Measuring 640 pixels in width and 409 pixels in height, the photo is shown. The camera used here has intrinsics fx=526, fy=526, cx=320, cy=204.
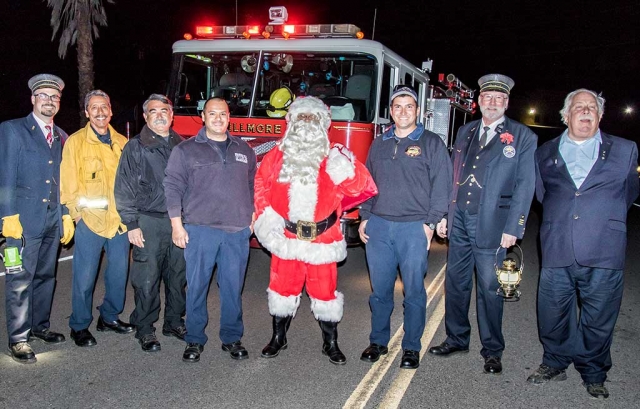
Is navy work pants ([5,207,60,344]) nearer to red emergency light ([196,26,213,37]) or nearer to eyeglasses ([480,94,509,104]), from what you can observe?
red emergency light ([196,26,213,37])

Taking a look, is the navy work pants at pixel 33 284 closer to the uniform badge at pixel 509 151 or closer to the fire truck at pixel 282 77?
the fire truck at pixel 282 77

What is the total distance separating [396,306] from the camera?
231 inches

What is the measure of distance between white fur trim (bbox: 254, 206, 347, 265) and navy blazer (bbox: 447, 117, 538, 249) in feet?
3.88

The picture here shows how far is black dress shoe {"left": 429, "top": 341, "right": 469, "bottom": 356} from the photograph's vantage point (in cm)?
452

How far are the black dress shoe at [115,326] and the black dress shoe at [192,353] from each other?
2.60 feet

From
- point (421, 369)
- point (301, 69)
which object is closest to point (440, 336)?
point (421, 369)

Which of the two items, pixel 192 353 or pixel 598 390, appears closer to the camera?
pixel 598 390

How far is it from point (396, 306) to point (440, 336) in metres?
0.93

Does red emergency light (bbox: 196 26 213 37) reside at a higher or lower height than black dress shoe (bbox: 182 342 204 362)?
higher

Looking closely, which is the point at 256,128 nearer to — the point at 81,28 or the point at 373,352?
the point at 373,352

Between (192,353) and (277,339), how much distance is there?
0.71 m

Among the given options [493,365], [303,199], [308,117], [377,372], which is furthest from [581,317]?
[308,117]

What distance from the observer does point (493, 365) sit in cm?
424

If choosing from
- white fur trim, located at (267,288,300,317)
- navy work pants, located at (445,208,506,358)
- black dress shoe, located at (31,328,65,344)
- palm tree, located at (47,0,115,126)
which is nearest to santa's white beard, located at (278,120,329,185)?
white fur trim, located at (267,288,300,317)
